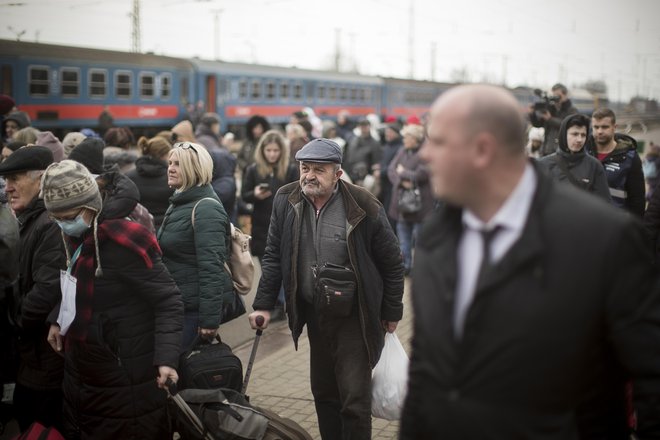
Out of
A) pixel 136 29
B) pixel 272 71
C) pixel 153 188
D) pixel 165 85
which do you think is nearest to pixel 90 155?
pixel 153 188

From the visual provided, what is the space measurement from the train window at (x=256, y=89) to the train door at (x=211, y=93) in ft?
7.41

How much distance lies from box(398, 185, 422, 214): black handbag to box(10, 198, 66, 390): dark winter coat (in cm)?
550

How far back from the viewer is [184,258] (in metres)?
4.36

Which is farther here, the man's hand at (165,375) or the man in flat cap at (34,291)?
the man in flat cap at (34,291)

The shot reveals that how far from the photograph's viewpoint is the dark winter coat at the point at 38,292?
388 centimetres

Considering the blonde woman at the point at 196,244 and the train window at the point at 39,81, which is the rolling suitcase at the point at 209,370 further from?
the train window at the point at 39,81

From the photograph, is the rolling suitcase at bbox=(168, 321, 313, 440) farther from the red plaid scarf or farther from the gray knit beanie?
the gray knit beanie

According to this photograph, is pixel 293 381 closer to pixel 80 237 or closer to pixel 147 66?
pixel 80 237

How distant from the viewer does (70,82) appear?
934 inches

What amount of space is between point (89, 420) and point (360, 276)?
1.59m

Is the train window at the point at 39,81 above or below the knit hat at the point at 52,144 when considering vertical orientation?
above

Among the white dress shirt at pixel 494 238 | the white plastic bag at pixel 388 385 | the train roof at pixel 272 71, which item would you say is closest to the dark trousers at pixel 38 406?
the white plastic bag at pixel 388 385

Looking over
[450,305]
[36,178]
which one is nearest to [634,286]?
[450,305]

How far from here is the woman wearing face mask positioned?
3592 millimetres
